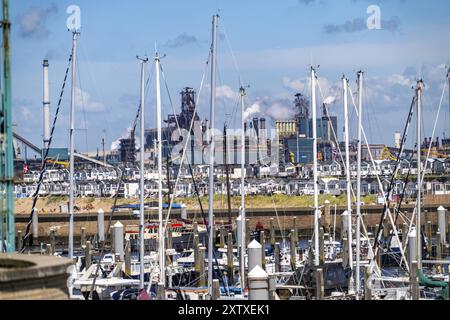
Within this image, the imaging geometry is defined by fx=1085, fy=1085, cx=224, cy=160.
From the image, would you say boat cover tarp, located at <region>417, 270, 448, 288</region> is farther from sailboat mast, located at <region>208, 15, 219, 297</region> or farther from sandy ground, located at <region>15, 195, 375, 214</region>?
sandy ground, located at <region>15, 195, 375, 214</region>

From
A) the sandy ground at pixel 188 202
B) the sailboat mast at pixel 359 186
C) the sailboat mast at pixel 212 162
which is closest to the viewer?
the sailboat mast at pixel 212 162

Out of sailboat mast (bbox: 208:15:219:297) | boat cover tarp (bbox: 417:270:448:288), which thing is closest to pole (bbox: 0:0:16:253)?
sailboat mast (bbox: 208:15:219:297)

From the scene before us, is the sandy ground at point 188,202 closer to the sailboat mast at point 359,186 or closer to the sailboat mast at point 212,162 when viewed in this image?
the sailboat mast at point 359,186

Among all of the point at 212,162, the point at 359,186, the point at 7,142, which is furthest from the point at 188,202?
the point at 7,142

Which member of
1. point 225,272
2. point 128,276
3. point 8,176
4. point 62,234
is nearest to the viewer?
point 8,176

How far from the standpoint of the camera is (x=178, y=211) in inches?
3140

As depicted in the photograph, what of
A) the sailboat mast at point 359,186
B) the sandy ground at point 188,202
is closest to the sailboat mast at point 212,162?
the sailboat mast at point 359,186

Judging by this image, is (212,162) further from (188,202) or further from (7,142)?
(188,202)

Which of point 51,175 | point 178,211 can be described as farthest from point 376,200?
point 51,175

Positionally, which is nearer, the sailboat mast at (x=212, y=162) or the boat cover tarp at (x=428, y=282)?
the sailboat mast at (x=212, y=162)
